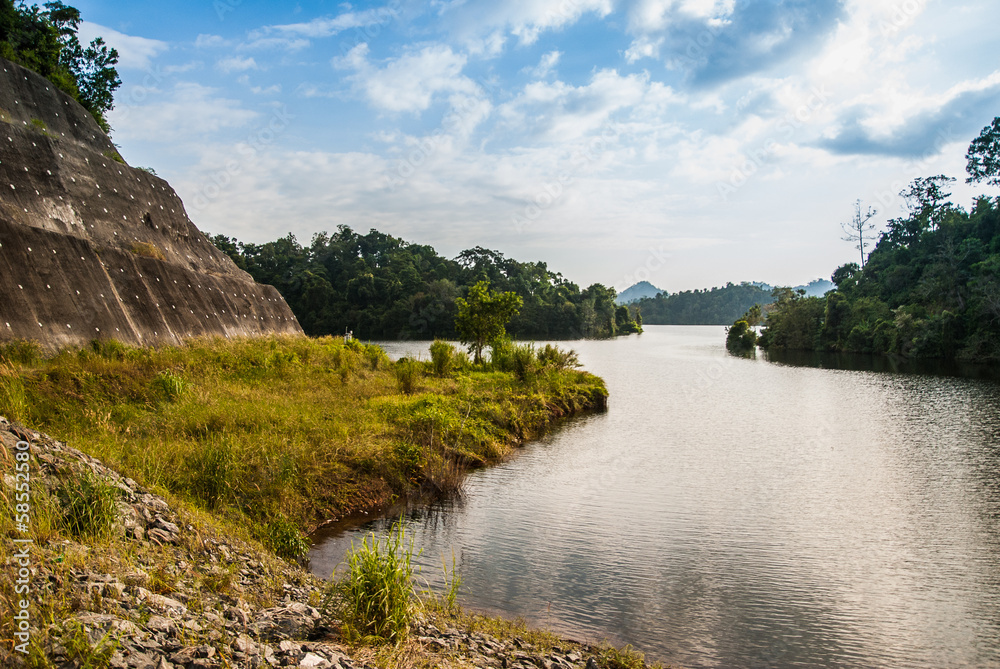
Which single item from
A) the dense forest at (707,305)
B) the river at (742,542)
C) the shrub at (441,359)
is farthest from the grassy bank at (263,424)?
the dense forest at (707,305)

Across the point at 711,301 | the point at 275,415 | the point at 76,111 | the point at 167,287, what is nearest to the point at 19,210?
the point at 167,287

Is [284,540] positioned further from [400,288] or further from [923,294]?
[400,288]

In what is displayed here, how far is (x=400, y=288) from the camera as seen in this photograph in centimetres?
8419

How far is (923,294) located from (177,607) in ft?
196

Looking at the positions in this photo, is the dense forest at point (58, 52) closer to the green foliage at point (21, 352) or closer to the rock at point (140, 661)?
the green foliage at point (21, 352)

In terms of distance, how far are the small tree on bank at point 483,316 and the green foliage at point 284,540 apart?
17.3 metres

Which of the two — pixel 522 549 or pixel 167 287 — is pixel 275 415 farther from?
pixel 167 287

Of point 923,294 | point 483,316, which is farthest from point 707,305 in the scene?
point 483,316

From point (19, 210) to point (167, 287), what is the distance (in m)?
4.31

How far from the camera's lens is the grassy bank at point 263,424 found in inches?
313

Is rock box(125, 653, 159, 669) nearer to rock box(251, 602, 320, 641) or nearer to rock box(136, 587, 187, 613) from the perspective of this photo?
rock box(136, 587, 187, 613)

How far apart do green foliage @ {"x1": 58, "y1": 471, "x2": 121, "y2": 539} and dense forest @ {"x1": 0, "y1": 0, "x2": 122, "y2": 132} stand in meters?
24.2

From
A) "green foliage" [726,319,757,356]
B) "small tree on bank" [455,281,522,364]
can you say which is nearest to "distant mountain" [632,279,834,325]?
"green foliage" [726,319,757,356]

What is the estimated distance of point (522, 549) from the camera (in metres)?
8.19
